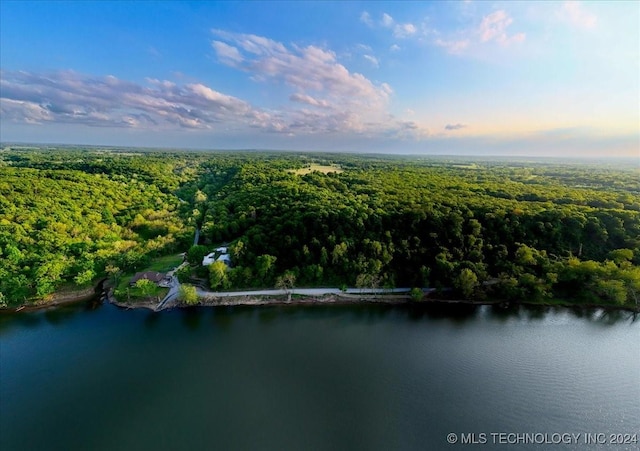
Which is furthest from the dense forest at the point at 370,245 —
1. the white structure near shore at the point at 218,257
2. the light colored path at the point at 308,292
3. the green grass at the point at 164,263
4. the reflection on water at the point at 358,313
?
the reflection on water at the point at 358,313

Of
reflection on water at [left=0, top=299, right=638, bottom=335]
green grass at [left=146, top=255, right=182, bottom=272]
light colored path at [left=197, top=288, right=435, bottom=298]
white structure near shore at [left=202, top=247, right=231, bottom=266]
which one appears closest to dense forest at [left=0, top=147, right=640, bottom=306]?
light colored path at [left=197, top=288, right=435, bottom=298]

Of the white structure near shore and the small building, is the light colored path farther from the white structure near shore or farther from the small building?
the small building

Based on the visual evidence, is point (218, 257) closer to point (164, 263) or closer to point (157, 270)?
point (157, 270)

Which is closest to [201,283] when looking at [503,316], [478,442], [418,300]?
[418,300]

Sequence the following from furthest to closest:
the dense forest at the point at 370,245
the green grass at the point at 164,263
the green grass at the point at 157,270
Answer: the green grass at the point at 164,263 < the dense forest at the point at 370,245 < the green grass at the point at 157,270

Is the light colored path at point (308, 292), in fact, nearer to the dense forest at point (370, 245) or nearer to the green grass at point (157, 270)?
the dense forest at point (370, 245)

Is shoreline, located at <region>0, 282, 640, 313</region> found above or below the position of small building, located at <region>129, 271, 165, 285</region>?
below

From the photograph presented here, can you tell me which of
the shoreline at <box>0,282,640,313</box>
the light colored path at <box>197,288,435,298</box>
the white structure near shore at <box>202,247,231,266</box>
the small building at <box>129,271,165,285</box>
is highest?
the white structure near shore at <box>202,247,231,266</box>

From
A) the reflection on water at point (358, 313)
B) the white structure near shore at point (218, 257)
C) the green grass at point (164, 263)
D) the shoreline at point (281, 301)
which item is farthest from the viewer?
the green grass at point (164, 263)

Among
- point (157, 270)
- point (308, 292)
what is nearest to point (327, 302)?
point (308, 292)
